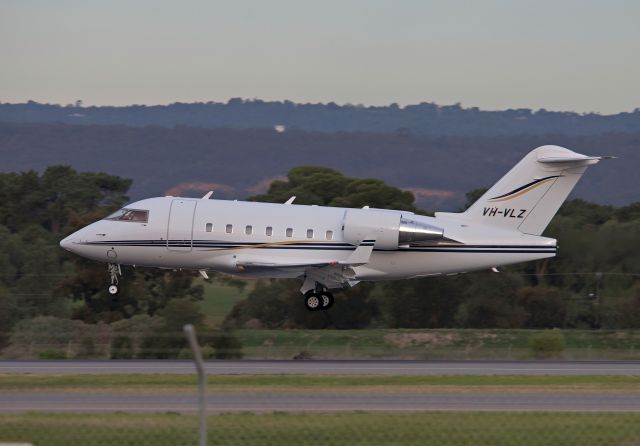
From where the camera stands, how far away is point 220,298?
2287 inches

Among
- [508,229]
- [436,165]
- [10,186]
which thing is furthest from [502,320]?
[436,165]

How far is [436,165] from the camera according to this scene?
161m

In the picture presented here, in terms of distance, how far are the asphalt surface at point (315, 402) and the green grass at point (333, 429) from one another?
3.64 ft

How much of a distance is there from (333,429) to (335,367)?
507 inches

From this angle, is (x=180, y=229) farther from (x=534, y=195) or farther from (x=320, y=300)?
(x=534, y=195)

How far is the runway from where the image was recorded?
29.8 meters

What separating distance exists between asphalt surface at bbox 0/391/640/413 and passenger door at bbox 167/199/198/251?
1492 cm

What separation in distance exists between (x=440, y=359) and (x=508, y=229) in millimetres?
5198

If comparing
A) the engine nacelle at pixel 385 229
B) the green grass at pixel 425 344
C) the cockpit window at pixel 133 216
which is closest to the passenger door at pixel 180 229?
the cockpit window at pixel 133 216

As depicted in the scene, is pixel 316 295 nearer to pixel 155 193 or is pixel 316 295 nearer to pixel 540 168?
pixel 540 168

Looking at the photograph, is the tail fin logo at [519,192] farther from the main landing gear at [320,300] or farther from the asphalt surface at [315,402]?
the asphalt surface at [315,402]

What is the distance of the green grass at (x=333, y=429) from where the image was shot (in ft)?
57.4

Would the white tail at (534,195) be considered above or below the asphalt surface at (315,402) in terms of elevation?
above

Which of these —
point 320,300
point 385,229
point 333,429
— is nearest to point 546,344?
point 385,229
